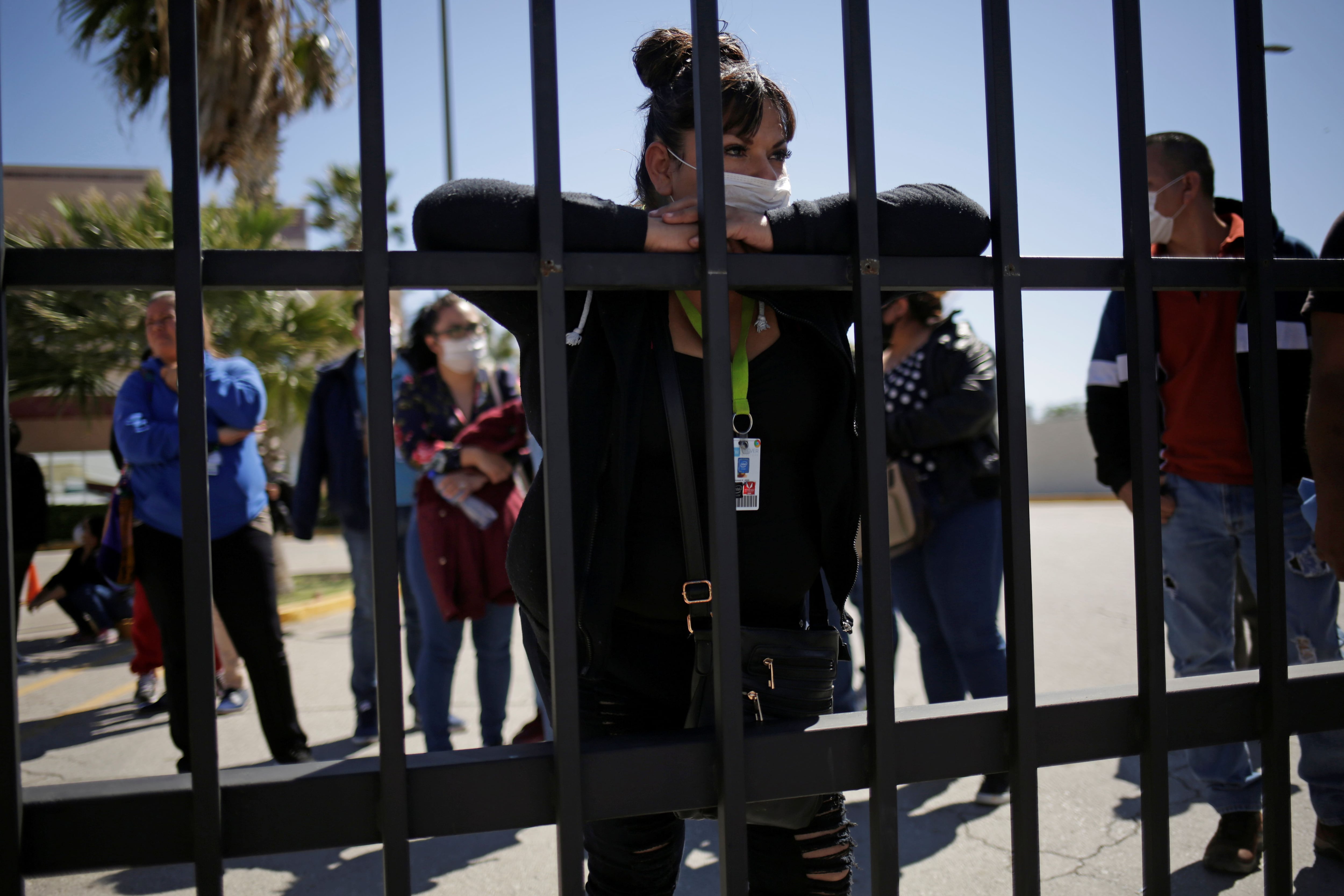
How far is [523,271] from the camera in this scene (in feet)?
4.07

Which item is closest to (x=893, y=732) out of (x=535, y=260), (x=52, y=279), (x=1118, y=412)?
(x=535, y=260)

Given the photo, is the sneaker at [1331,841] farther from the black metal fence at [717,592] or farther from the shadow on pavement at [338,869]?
the shadow on pavement at [338,869]

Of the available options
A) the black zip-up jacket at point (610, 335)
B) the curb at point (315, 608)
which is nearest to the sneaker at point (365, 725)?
the black zip-up jacket at point (610, 335)

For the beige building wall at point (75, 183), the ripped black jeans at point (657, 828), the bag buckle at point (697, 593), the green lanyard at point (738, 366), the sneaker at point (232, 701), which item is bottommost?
A: the sneaker at point (232, 701)

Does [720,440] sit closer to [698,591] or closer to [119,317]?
[698,591]

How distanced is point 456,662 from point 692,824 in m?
1.18

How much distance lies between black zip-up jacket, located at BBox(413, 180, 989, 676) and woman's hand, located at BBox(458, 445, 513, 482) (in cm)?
220

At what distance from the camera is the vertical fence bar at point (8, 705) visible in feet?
3.59

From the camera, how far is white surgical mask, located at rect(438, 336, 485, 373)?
3.93 m

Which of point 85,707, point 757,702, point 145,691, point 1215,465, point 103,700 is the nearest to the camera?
point 757,702

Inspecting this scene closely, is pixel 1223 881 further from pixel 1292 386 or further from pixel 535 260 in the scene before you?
pixel 535 260

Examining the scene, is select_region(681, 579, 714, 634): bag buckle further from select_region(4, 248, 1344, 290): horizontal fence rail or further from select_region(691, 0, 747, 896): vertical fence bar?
select_region(4, 248, 1344, 290): horizontal fence rail

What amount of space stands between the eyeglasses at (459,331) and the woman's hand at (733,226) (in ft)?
8.99

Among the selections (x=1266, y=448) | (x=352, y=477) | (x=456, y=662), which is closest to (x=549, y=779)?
(x=1266, y=448)
